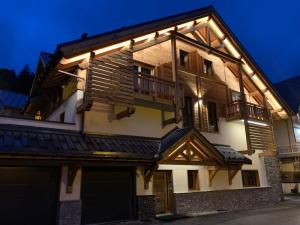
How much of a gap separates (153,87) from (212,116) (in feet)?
16.2

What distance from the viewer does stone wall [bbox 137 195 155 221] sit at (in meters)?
10.5

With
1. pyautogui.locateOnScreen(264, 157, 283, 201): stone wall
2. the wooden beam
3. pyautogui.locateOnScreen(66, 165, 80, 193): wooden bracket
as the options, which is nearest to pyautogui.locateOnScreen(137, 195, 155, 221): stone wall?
pyautogui.locateOnScreen(66, 165, 80, 193): wooden bracket

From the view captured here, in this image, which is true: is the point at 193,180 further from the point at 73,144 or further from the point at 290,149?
the point at 290,149

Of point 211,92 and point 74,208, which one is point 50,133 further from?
point 211,92

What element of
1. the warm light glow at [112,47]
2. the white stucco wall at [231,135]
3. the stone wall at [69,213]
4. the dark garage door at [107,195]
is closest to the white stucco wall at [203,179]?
the white stucco wall at [231,135]

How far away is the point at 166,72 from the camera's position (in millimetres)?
13492

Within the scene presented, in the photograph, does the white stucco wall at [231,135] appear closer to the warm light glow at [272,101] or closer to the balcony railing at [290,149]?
the warm light glow at [272,101]

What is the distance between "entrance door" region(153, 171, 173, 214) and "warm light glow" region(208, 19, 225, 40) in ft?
28.0

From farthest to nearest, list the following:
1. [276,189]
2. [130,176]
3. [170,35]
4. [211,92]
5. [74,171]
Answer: [276,189] → [211,92] → [170,35] → [130,176] → [74,171]

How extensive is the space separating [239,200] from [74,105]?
9.56 meters

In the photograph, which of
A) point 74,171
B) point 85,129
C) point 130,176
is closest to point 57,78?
point 85,129

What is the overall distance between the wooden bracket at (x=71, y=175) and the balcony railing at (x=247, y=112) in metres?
9.24

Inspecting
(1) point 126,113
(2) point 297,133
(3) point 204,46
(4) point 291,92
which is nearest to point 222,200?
(1) point 126,113

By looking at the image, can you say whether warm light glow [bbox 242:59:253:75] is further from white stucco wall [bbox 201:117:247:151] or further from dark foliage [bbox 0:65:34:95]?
dark foliage [bbox 0:65:34:95]
